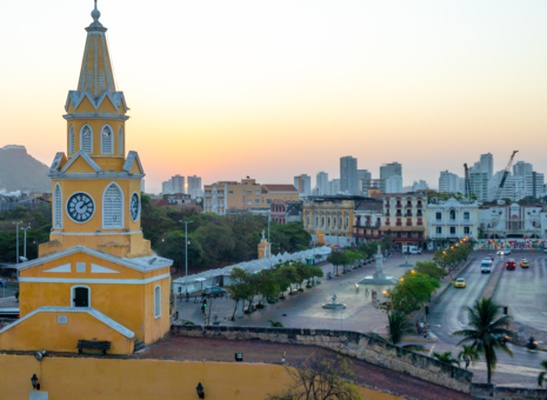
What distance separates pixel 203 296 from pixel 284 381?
105 feet

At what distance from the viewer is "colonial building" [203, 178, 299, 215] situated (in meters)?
130

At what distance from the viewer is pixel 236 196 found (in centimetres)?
13012

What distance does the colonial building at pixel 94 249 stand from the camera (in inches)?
741

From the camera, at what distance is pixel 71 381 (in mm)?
17750

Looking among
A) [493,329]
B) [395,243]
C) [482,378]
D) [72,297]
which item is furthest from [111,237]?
[395,243]

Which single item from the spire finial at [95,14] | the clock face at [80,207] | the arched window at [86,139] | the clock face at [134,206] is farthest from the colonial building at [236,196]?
the clock face at [80,207]

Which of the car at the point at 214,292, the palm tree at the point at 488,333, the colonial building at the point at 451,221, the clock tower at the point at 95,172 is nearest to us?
the clock tower at the point at 95,172

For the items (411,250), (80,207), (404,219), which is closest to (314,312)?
(80,207)

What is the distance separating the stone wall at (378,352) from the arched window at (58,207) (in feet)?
20.8

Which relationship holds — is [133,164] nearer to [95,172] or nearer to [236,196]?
[95,172]

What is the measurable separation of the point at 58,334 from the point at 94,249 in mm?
2488

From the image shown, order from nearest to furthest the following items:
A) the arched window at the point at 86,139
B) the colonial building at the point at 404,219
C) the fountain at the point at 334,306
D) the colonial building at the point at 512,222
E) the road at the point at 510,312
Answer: the arched window at the point at 86,139, the road at the point at 510,312, the fountain at the point at 334,306, the colonial building at the point at 404,219, the colonial building at the point at 512,222

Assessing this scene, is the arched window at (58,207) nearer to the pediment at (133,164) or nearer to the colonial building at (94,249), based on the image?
the colonial building at (94,249)

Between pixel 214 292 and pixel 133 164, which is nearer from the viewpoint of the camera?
pixel 133 164
